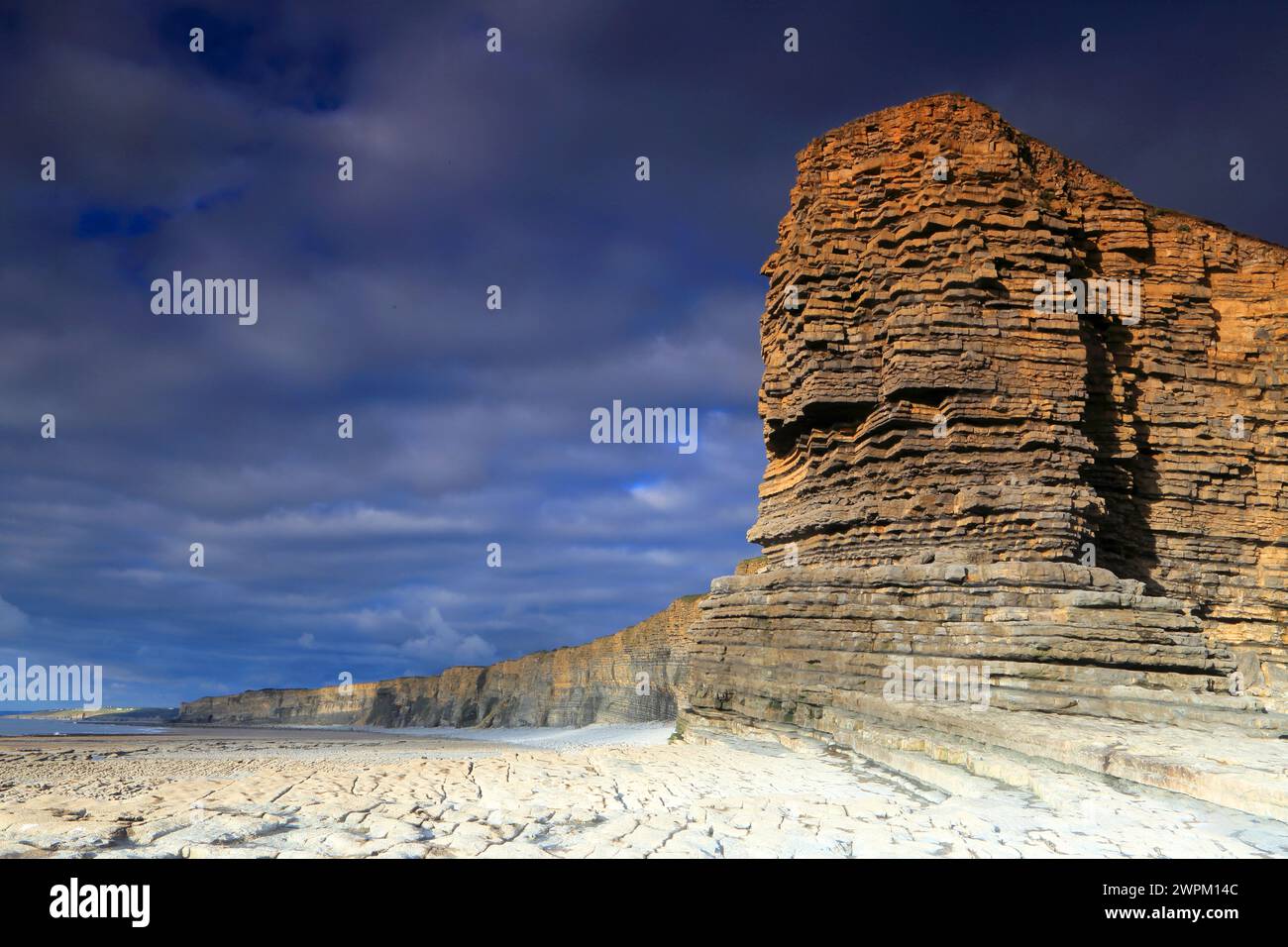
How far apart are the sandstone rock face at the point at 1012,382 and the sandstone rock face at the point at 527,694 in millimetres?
22487

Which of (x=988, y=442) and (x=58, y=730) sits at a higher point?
(x=988, y=442)

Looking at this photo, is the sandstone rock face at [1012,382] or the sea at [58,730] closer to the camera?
the sandstone rock face at [1012,382]

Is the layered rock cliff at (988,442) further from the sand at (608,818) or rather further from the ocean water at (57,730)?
the ocean water at (57,730)

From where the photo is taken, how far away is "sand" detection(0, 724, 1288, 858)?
17.9 ft

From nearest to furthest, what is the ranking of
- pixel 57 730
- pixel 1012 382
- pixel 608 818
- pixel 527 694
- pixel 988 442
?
pixel 608 818 → pixel 988 442 → pixel 1012 382 → pixel 527 694 → pixel 57 730

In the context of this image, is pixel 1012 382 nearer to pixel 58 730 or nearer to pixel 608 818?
pixel 608 818

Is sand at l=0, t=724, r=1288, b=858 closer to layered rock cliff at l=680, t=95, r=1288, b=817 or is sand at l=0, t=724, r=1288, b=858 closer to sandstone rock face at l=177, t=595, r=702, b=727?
layered rock cliff at l=680, t=95, r=1288, b=817

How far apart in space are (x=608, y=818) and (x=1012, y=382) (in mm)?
14242

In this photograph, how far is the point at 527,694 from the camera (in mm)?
73250

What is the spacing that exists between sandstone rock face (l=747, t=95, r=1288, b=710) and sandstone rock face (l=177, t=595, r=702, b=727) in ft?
73.8

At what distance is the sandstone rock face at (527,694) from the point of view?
5091 cm

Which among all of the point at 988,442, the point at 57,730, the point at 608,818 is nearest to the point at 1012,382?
the point at 988,442

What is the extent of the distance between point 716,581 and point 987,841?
50.0 feet

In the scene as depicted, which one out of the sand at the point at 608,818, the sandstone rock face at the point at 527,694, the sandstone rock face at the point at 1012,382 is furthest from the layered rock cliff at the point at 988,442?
the sandstone rock face at the point at 527,694
